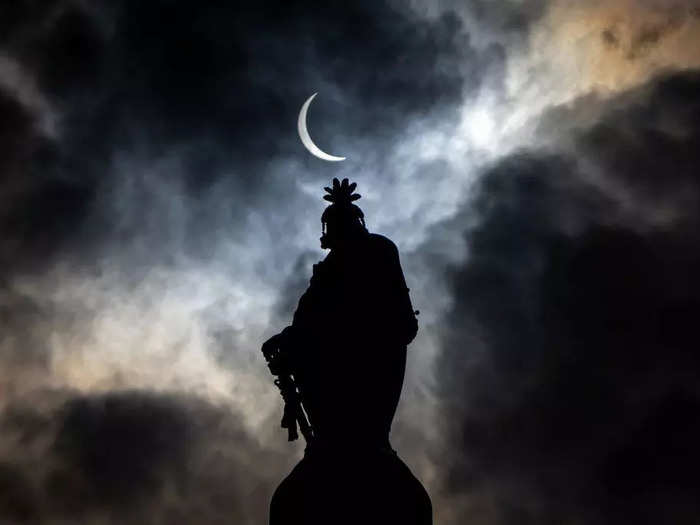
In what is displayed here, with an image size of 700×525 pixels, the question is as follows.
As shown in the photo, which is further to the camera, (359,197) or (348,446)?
(359,197)

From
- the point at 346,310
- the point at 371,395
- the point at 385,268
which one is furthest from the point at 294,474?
the point at 385,268

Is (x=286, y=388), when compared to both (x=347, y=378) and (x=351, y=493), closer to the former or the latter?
(x=347, y=378)

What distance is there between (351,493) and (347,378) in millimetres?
1679

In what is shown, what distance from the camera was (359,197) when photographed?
11758 millimetres

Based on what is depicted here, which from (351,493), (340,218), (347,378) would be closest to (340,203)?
(340,218)

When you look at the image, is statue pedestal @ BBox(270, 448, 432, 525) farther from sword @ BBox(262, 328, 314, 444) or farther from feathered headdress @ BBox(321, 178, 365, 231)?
feathered headdress @ BBox(321, 178, 365, 231)

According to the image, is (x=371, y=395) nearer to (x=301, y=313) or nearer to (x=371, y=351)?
(x=371, y=351)

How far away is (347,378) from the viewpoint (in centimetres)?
1054

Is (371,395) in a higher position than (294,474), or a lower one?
higher

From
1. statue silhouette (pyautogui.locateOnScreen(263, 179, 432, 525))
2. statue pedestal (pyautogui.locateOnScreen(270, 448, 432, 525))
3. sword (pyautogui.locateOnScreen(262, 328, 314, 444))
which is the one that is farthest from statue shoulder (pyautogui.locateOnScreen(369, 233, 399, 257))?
statue pedestal (pyautogui.locateOnScreen(270, 448, 432, 525))

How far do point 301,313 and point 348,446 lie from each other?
232 centimetres

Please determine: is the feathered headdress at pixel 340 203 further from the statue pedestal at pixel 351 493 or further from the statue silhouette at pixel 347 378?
the statue pedestal at pixel 351 493

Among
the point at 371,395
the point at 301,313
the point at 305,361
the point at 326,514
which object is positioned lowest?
the point at 326,514

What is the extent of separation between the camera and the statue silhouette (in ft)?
31.3
